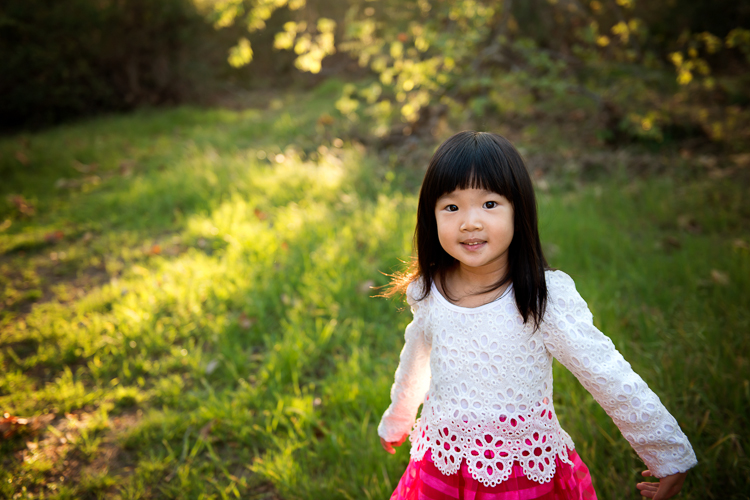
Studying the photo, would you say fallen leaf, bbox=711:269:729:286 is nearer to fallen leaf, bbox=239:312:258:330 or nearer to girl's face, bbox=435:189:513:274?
girl's face, bbox=435:189:513:274

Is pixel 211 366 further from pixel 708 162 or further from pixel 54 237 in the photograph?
pixel 708 162

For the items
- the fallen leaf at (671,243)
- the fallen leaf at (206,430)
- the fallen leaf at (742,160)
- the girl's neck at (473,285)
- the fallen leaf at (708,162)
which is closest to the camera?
the girl's neck at (473,285)

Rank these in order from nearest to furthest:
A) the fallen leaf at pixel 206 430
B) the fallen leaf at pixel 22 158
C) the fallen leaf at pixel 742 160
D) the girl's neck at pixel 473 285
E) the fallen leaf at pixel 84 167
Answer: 1. the girl's neck at pixel 473 285
2. the fallen leaf at pixel 206 430
3. the fallen leaf at pixel 742 160
4. the fallen leaf at pixel 84 167
5. the fallen leaf at pixel 22 158

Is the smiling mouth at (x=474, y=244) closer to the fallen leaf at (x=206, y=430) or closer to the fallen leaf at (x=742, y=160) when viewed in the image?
the fallen leaf at (x=206, y=430)

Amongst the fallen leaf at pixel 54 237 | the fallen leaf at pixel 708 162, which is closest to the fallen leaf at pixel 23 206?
the fallen leaf at pixel 54 237

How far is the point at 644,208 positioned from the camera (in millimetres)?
4066

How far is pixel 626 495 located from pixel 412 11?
5.46 m

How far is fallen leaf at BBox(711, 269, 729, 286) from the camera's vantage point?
2.79 meters

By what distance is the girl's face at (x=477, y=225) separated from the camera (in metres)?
1.21

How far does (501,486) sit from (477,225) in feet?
2.31

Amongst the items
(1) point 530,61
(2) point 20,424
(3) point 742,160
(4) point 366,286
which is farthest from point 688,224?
(2) point 20,424

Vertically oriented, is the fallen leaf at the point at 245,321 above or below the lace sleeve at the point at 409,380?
below

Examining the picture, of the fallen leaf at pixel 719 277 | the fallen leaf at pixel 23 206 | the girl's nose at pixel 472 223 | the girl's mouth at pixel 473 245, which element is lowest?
the fallen leaf at pixel 23 206

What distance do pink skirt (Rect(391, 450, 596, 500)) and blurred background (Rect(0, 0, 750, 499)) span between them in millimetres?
587
